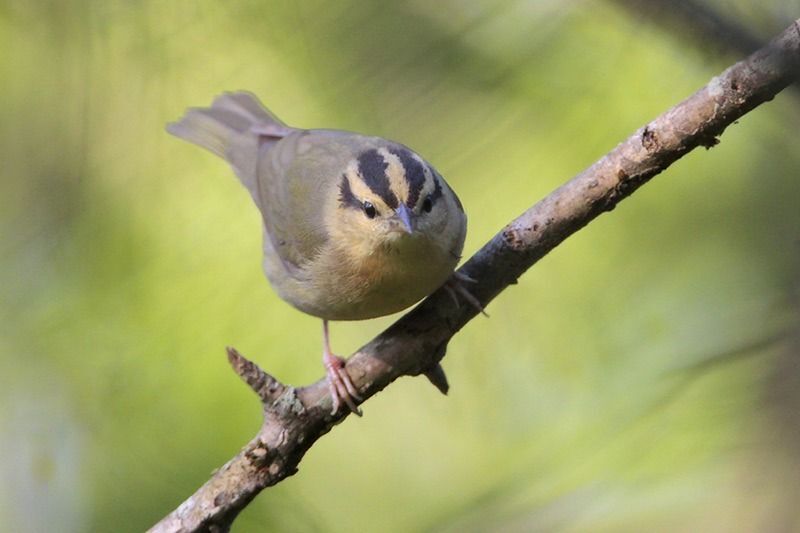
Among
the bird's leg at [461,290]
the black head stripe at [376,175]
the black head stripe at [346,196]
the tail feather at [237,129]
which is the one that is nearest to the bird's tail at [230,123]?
the tail feather at [237,129]

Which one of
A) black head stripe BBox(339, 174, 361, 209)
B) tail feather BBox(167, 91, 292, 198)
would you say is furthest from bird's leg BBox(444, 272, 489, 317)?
tail feather BBox(167, 91, 292, 198)

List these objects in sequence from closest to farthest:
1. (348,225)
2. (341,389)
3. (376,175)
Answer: (341,389) < (376,175) < (348,225)

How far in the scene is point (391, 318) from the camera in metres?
3.85

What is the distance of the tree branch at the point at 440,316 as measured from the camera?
233 cm

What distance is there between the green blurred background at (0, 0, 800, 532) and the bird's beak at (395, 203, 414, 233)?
0.19 meters

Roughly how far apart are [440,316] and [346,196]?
2.22 ft

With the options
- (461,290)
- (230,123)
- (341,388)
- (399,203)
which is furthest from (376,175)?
(230,123)

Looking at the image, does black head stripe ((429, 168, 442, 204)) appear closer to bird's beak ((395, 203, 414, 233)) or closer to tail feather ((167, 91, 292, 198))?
bird's beak ((395, 203, 414, 233))

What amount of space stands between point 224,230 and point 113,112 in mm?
1619

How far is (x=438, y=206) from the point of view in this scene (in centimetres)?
306

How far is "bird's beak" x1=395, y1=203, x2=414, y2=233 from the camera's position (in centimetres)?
300

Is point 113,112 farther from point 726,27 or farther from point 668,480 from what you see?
point 668,480

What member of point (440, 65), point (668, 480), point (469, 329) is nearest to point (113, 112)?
point (440, 65)

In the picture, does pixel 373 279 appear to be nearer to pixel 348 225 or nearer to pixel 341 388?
pixel 348 225
